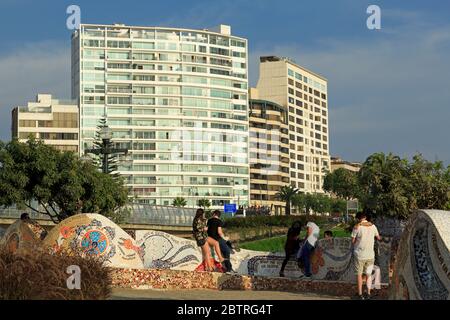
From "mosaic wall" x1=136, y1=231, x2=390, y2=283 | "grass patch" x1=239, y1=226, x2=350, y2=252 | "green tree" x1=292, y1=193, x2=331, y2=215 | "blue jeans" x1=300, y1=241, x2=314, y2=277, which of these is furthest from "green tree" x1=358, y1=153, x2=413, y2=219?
"green tree" x1=292, y1=193, x2=331, y2=215

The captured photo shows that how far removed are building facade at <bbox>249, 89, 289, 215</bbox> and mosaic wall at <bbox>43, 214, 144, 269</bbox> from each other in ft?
430

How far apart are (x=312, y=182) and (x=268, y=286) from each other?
159 metres

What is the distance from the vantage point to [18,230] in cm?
1869

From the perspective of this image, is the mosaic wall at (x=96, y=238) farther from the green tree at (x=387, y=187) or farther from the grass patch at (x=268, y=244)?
the grass patch at (x=268, y=244)

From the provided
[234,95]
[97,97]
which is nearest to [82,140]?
[97,97]

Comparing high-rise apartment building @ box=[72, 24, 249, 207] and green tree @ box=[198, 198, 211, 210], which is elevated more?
high-rise apartment building @ box=[72, 24, 249, 207]

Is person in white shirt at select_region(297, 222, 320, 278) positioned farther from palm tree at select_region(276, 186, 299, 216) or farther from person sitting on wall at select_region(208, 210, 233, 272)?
palm tree at select_region(276, 186, 299, 216)

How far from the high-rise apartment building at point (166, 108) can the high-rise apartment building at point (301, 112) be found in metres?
22.6

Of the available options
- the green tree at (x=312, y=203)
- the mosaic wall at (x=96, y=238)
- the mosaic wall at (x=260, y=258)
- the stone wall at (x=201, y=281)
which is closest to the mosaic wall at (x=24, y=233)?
the mosaic wall at (x=96, y=238)

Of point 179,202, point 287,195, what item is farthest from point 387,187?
point 287,195

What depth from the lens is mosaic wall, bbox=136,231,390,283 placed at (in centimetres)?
1803

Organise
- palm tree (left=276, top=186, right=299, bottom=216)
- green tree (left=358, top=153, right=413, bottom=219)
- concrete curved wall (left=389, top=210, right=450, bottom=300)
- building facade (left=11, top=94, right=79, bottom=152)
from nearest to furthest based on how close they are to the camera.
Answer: concrete curved wall (left=389, top=210, right=450, bottom=300) < green tree (left=358, top=153, right=413, bottom=219) < building facade (left=11, top=94, right=79, bottom=152) < palm tree (left=276, top=186, right=299, bottom=216)

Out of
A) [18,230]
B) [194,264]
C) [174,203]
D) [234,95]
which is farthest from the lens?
[234,95]

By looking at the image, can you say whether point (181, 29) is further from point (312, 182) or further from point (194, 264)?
point (194, 264)
